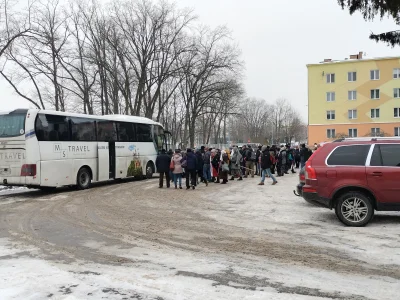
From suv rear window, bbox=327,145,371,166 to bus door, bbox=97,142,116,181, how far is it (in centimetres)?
1194

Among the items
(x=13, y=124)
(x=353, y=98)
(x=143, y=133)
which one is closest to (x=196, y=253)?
(x=13, y=124)

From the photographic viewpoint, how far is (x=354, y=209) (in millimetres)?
8344

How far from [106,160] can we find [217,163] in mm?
5327

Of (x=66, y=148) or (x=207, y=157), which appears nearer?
(x=66, y=148)

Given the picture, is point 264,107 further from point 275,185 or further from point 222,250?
point 222,250

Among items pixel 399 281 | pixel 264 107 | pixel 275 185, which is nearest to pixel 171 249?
pixel 399 281

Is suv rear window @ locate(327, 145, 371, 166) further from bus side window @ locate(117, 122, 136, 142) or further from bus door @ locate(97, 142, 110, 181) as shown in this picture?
bus side window @ locate(117, 122, 136, 142)

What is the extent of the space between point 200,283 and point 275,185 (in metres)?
12.5

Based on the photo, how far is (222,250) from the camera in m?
6.55

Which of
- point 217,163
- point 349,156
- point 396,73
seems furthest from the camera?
point 396,73

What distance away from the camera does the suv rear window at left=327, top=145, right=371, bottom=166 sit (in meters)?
8.41

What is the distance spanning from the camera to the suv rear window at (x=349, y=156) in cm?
841

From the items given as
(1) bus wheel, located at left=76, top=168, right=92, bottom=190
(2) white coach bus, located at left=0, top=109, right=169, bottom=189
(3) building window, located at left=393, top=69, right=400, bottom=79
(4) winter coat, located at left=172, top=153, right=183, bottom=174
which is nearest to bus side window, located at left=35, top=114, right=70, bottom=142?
(2) white coach bus, located at left=0, top=109, right=169, bottom=189

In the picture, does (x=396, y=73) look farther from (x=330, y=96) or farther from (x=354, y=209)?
(x=354, y=209)
